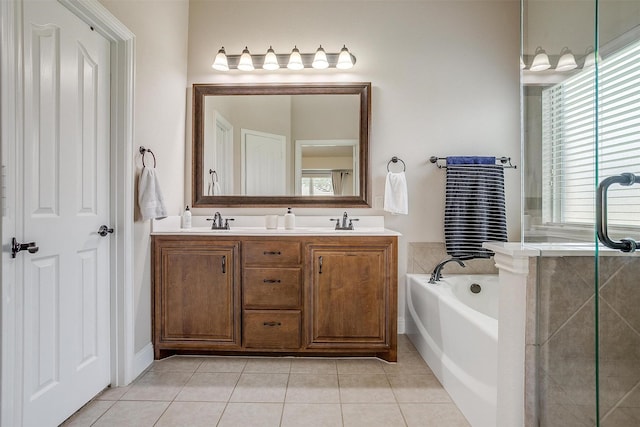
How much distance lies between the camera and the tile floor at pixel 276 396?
1.69m

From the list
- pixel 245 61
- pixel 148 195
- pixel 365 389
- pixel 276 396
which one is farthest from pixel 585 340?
pixel 245 61

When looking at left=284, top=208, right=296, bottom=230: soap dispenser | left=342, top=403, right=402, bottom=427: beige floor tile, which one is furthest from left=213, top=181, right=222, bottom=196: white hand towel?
left=342, top=403, right=402, bottom=427: beige floor tile

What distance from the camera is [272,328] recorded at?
2.29 m

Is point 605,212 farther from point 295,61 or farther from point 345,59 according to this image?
point 295,61

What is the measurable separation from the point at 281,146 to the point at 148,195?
45.0 inches

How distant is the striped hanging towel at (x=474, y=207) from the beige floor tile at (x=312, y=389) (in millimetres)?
1411

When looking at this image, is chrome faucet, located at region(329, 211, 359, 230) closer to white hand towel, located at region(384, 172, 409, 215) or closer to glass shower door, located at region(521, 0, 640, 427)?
white hand towel, located at region(384, 172, 409, 215)

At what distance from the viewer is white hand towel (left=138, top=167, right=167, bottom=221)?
2.09m

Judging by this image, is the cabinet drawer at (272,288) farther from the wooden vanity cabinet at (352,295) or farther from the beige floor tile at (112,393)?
the beige floor tile at (112,393)

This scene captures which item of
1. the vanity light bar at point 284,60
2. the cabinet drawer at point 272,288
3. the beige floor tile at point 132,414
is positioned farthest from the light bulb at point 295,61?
the beige floor tile at point 132,414

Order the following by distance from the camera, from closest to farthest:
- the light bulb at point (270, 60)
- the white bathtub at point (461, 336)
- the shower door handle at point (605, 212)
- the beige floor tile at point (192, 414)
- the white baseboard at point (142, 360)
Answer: the shower door handle at point (605, 212) < the white bathtub at point (461, 336) < the beige floor tile at point (192, 414) < the white baseboard at point (142, 360) < the light bulb at point (270, 60)

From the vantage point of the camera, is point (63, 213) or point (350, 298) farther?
point (350, 298)

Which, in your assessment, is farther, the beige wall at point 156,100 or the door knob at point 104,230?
the beige wall at point 156,100

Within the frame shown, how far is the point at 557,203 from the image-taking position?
122cm
